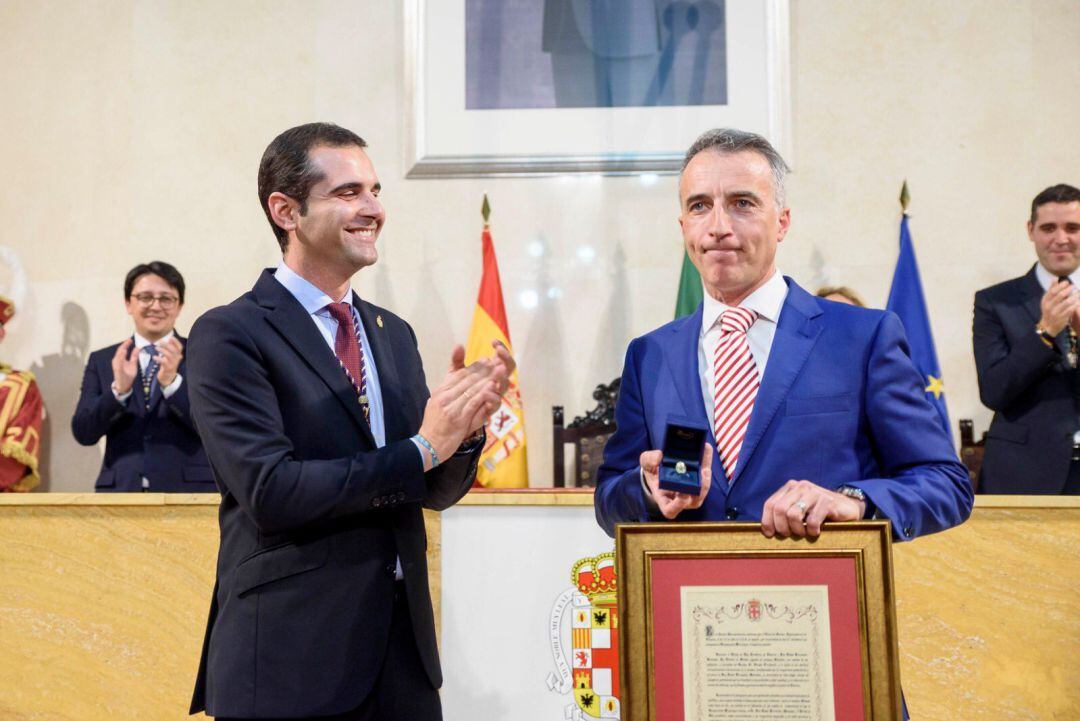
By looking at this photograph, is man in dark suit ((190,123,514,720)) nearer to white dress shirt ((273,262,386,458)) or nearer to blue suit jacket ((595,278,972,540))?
white dress shirt ((273,262,386,458))

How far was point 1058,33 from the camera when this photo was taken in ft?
20.2

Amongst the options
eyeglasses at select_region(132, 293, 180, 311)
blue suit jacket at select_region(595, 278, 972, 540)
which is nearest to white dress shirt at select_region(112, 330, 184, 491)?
eyeglasses at select_region(132, 293, 180, 311)

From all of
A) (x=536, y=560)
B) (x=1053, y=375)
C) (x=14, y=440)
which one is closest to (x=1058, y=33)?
(x=1053, y=375)

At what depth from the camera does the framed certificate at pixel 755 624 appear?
5.32ft

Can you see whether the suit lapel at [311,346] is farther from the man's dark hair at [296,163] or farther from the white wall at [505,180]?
the white wall at [505,180]

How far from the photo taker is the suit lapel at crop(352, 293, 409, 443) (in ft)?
7.29

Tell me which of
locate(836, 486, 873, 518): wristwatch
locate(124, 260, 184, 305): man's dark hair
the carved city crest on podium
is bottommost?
the carved city crest on podium

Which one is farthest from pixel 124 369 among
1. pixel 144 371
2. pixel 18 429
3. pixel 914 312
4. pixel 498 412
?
pixel 914 312

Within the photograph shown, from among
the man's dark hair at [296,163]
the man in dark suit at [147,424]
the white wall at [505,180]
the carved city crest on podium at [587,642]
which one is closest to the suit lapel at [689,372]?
the man's dark hair at [296,163]

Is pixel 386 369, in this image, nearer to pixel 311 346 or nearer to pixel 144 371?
pixel 311 346

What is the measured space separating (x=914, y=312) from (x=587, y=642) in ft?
9.92

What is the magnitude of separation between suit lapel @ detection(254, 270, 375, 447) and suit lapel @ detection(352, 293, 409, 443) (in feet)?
0.29

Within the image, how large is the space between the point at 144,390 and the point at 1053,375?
14.0 ft

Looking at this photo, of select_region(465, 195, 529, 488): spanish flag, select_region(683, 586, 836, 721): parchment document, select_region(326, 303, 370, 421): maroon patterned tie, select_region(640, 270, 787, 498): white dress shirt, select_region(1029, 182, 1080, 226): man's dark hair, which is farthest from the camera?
select_region(465, 195, 529, 488): spanish flag
